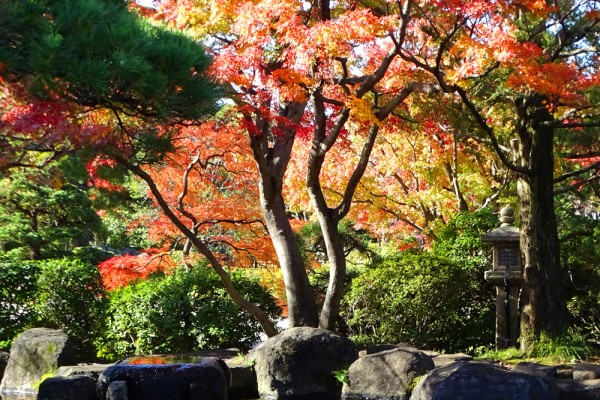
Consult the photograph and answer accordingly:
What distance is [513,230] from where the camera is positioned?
10547mm

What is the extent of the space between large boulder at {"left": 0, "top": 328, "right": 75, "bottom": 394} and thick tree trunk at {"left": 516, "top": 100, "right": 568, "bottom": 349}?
615 centimetres

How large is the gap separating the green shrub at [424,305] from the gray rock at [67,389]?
4.49 metres

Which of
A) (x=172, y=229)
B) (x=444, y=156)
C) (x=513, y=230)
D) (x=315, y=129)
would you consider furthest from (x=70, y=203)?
(x=513, y=230)

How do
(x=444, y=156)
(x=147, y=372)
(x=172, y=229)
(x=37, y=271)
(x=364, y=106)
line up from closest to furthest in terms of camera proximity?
1. (x=147, y=372)
2. (x=364, y=106)
3. (x=37, y=271)
4. (x=172, y=229)
5. (x=444, y=156)

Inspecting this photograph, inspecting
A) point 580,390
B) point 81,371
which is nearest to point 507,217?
point 580,390

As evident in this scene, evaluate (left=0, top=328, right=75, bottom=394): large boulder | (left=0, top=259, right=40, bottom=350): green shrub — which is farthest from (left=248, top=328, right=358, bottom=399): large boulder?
(left=0, top=259, right=40, bottom=350): green shrub

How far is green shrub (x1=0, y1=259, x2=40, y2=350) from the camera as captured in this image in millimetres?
11086

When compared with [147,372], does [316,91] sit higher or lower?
higher

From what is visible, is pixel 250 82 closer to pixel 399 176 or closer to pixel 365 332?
pixel 365 332

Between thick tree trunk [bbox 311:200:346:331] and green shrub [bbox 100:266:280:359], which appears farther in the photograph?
green shrub [bbox 100:266:280:359]

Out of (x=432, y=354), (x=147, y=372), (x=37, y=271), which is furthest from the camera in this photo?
(x=37, y=271)

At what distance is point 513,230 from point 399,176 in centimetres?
563

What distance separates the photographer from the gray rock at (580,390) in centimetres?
777

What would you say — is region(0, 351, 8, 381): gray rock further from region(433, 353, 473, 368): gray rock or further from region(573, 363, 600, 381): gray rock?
region(573, 363, 600, 381): gray rock
